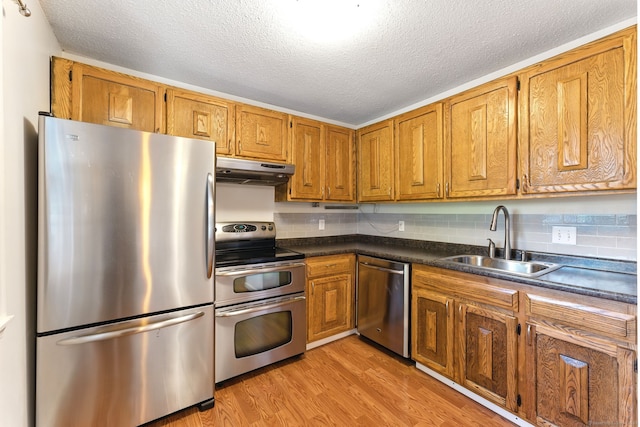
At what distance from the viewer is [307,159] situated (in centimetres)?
265

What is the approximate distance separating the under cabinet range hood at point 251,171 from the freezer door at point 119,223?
29 cm

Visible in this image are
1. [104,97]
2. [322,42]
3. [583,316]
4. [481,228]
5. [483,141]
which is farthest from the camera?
[481,228]

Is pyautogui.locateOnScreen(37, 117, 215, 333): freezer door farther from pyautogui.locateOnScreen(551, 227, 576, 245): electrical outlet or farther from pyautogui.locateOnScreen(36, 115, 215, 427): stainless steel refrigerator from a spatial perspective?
pyautogui.locateOnScreen(551, 227, 576, 245): electrical outlet

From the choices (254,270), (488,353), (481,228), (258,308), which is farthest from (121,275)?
(481,228)

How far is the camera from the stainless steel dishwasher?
2176 millimetres

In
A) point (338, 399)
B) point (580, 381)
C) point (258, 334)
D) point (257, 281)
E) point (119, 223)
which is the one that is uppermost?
point (119, 223)

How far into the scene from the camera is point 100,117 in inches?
68.8

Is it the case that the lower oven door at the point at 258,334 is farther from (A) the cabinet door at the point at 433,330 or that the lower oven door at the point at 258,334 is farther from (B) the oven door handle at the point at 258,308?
(A) the cabinet door at the point at 433,330

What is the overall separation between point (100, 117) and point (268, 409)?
2.13 metres

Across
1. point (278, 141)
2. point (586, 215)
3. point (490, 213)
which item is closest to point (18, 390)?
point (278, 141)

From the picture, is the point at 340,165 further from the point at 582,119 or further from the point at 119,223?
the point at 119,223

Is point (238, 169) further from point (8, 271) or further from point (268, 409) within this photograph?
point (268, 409)

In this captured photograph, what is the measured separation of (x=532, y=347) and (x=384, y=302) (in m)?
1.04

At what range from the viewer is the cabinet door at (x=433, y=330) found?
189cm
